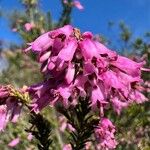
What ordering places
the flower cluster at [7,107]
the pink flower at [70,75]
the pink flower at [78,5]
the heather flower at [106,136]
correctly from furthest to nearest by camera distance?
the pink flower at [78,5] < the heather flower at [106,136] < the flower cluster at [7,107] < the pink flower at [70,75]

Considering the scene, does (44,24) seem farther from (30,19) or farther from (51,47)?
(51,47)

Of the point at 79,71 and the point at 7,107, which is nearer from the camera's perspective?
the point at 79,71

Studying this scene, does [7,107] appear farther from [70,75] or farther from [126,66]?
[126,66]

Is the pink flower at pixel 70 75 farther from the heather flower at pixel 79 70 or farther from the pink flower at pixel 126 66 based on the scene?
the pink flower at pixel 126 66

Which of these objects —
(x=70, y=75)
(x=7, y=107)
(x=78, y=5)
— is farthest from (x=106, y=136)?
(x=78, y=5)

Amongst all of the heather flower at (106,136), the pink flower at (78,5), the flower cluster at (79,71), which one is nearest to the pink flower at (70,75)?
the flower cluster at (79,71)

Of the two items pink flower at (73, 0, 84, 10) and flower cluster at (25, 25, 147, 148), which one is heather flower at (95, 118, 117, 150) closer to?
flower cluster at (25, 25, 147, 148)
